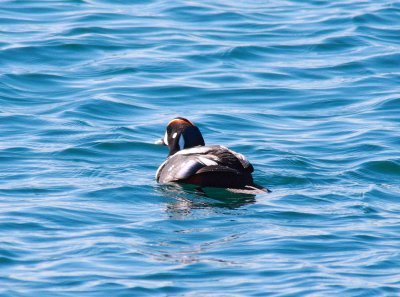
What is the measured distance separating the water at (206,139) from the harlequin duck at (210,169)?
0.14m

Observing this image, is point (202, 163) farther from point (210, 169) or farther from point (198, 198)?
point (198, 198)

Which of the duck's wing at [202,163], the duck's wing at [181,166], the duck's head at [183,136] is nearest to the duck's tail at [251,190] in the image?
the duck's wing at [202,163]

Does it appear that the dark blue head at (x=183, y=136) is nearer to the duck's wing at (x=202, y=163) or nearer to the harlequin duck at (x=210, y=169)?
the harlequin duck at (x=210, y=169)

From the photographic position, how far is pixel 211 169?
37.1 feet

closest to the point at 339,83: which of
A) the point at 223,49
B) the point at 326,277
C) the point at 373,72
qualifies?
the point at 373,72

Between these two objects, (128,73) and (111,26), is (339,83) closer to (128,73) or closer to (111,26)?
(128,73)

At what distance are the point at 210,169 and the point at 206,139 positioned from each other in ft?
9.21

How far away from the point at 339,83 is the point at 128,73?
311 centimetres

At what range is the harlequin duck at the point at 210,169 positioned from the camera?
11.3m

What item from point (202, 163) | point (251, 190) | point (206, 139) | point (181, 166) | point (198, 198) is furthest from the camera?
point (206, 139)

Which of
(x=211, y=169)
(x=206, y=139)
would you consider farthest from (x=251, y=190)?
(x=206, y=139)

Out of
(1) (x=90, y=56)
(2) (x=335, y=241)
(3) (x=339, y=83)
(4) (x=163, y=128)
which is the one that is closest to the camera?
(2) (x=335, y=241)

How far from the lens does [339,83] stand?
16609 millimetres

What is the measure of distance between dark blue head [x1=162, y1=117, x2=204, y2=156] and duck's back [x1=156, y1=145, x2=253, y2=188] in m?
0.54
